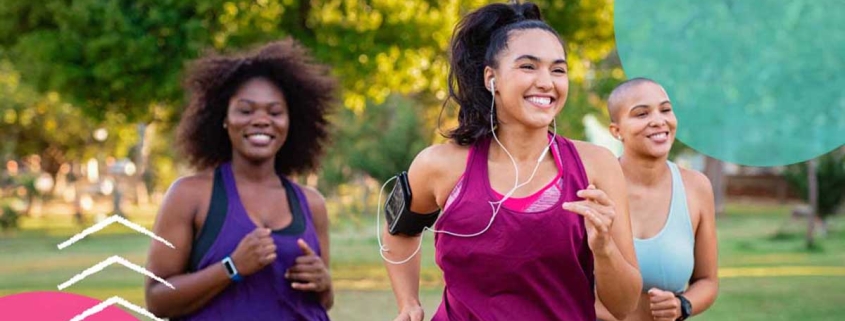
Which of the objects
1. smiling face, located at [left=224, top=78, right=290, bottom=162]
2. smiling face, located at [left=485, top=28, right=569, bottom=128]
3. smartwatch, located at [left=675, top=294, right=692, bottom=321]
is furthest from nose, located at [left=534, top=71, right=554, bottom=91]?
smiling face, located at [left=224, top=78, right=290, bottom=162]

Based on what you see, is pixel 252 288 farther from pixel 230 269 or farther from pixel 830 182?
pixel 830 182

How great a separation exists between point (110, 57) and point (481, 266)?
38.8ft

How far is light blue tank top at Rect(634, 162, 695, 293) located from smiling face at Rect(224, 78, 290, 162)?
1.40 meters

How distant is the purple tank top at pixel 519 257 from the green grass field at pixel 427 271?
908 cm

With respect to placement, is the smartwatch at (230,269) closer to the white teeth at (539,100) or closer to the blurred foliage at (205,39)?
the white teeth at (539,100)

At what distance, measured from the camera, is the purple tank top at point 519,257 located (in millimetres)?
2936

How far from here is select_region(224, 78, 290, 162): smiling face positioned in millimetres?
4305

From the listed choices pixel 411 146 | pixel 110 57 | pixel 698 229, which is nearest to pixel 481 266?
pixel 698 229

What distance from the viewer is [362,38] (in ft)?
48.9

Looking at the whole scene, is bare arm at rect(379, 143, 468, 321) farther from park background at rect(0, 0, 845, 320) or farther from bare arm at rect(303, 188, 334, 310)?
park background at rect(0, 0, 845, 320)

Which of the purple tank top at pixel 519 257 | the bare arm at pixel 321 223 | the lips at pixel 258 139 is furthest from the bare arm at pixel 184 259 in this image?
the purple tank top at pixel 519 257

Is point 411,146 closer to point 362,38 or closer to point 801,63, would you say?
point 362,38

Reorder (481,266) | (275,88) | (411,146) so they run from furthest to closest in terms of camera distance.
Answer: (411,146) → (275,88) → (481,266)

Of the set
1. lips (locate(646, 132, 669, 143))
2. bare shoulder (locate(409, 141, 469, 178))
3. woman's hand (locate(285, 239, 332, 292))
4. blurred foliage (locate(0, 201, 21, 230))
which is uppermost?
bare shoulder (locate(409, 141, 469, 178))
